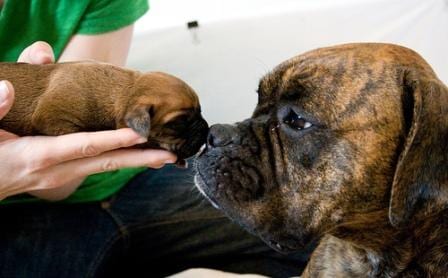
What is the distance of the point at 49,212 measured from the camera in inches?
75.8

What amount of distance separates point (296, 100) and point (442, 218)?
39 centimetres

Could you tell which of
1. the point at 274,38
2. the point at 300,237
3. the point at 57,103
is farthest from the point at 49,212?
the point at 274,38

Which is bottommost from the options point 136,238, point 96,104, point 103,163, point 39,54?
point 136,238

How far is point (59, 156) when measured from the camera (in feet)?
4.80

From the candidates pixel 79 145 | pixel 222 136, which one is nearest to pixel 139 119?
pixel 79 145

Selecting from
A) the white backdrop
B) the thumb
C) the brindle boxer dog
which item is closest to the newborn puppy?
the thumb

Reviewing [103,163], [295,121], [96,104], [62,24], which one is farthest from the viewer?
[62,24]

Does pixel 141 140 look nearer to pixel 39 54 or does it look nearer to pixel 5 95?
pixel 5 95

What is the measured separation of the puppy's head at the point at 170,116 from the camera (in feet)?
5.19

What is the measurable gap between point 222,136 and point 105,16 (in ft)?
2.95

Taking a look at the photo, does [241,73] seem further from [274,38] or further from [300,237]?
[300,237]

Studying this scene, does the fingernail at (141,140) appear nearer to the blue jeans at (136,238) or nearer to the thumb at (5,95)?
the thumb at (5,95)

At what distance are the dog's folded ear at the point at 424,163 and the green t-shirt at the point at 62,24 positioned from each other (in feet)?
3.84

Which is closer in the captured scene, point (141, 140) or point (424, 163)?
point (424, 163)
